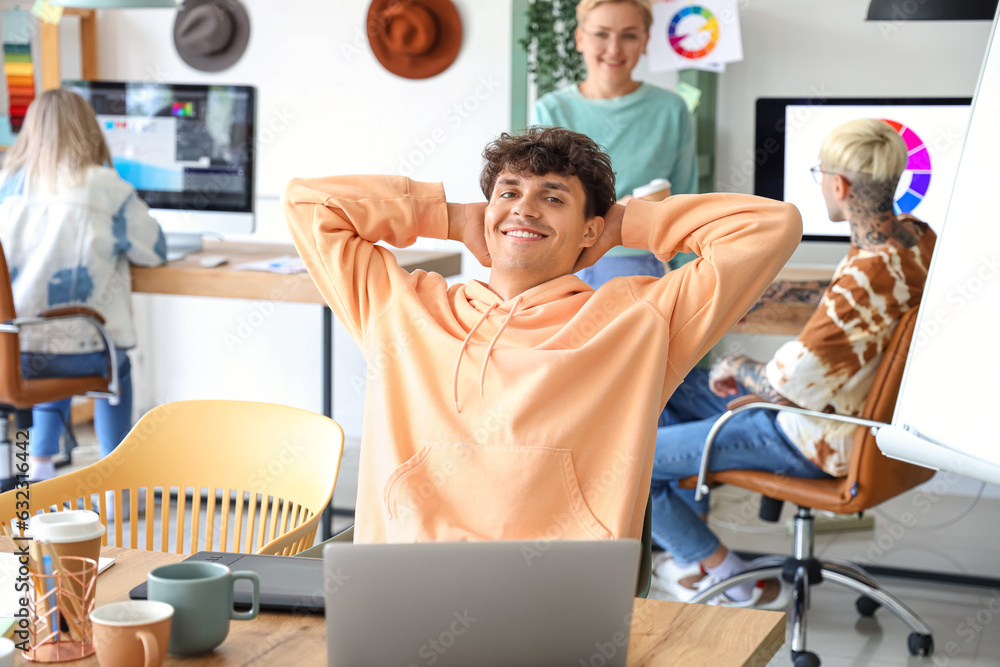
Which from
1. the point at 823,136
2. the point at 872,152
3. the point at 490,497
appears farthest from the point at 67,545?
the point at 823,136

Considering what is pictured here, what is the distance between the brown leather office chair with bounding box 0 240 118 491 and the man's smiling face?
1.62 meters

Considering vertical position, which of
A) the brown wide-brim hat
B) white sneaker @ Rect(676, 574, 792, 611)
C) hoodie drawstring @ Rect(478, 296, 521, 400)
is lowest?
white sneaker @ Rect(676, 574, 792, 611)

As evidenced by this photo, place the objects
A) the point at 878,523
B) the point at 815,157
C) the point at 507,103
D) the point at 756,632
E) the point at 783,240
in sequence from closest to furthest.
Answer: the point at 756,632 → the point at 783,240 → the point at 815,157 → the point at 878,523 → the point at 507,103

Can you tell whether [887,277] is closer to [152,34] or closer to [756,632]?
[756,632]

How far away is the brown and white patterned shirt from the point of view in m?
2.14

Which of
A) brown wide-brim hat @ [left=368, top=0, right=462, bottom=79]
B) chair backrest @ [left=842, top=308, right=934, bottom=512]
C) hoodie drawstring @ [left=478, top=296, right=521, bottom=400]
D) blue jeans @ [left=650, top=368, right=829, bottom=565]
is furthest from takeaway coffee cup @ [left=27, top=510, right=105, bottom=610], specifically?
brown wide-brim hat @ [left=368, top=0, right=462, bottom=79]

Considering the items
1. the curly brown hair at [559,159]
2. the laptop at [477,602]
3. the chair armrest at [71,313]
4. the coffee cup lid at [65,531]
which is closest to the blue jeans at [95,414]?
the chair armrest at [71,313]

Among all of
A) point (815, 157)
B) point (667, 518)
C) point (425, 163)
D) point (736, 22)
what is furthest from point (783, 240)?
point (425, 163)

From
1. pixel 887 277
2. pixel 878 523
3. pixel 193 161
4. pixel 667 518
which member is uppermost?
pixel 193 161

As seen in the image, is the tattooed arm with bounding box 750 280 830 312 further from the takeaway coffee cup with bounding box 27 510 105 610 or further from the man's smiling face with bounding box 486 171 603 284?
the takeaway coffee cup with bounding box 27 510 105 610

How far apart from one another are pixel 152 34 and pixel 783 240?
3603 mm

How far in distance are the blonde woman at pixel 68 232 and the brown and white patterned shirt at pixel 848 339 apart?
1.85 metres

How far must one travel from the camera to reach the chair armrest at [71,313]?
2.75m

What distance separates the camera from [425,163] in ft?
13.4
